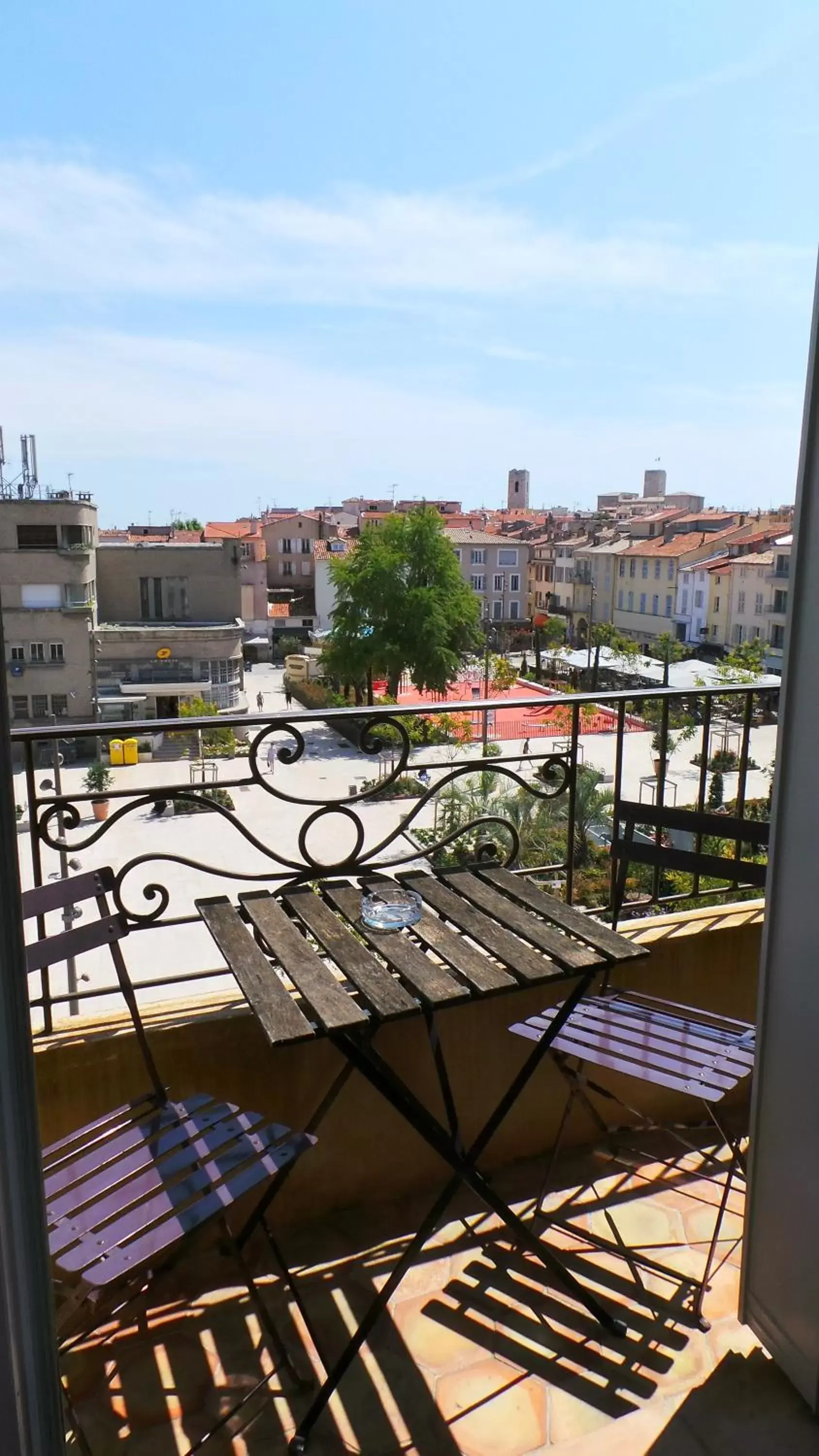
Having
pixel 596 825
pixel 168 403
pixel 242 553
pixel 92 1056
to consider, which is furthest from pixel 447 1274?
pixel 242 553

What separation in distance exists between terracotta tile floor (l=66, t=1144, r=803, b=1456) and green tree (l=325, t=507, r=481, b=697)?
34.6 meters

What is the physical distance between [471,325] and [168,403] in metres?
27.1

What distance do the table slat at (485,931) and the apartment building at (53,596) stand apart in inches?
1489

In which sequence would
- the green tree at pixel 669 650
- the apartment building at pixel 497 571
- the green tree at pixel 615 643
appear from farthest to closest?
1. the apartment building at pixel 497 571
2. the green tree at pixel 615 643
3. the green tree at pixel 669 650

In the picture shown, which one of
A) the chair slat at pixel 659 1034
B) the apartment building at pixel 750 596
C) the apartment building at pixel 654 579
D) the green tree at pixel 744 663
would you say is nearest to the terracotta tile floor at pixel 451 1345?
the chair slat at pixel 659 1034

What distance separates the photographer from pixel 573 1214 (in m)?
2.30

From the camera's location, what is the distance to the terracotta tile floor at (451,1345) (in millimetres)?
1701

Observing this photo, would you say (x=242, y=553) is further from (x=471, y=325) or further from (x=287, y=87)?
(x=287, y=87)

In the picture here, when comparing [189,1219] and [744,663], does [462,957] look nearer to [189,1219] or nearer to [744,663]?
[189,1219]

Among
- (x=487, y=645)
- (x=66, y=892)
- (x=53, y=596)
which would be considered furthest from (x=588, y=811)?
(x=53, y=596)

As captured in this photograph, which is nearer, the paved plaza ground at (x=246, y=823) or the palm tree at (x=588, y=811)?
the palm tree at (x=588, y=811)

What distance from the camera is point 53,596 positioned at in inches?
1551

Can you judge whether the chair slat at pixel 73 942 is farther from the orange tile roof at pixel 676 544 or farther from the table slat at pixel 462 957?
the orange tile roof at pixel 676 544

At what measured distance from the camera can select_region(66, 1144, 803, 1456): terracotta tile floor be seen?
1701mm
